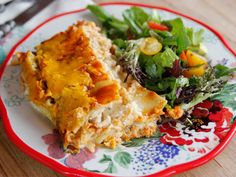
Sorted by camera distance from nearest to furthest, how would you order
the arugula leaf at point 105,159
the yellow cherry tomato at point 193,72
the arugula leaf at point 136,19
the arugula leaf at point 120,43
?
the arugula leaf at point 105,159 < the yellow cherry tomato at point 193,72 < the arugula leaf at point 120,43 < the arugula leaf at point 136,19

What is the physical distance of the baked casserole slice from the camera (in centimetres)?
332

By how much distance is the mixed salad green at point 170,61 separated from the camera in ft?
12.3

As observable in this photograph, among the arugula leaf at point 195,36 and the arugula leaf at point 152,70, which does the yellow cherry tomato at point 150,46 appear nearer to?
the arugula leaf at point 152,70

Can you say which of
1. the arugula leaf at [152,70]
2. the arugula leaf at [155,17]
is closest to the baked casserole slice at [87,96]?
the arugula leaf at [152,70]

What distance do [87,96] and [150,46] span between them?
3.00 feet

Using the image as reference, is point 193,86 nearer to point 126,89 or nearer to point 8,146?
point 126,89

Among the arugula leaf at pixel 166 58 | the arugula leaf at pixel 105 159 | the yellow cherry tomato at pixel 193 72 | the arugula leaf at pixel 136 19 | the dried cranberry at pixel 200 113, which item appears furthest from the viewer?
the arugula leaf at pixel 136 19

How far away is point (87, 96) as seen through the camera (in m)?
3.35

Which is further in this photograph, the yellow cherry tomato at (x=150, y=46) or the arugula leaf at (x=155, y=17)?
the arugula leaf at (x=155, y=17)

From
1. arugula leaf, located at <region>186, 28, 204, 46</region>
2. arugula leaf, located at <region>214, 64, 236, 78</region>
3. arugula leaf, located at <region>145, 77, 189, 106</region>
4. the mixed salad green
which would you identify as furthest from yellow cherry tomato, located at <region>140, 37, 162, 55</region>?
arugula leaf, located at <region>214, 64, 236, 78</region>

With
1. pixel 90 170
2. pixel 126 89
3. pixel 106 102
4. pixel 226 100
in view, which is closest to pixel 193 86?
pixel 226 100

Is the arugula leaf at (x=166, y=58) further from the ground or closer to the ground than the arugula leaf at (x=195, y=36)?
further from the ground

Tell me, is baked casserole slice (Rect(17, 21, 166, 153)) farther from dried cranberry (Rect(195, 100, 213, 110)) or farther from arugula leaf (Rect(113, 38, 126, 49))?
dried cranberry (Rect(195, 100, 213, 110))

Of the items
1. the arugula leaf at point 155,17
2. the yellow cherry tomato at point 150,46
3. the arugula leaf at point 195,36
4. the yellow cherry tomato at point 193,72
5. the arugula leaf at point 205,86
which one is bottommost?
the arugula leaf at point 205,86
